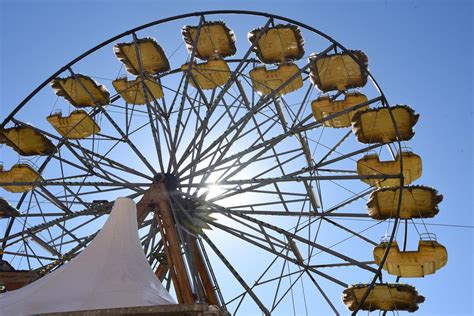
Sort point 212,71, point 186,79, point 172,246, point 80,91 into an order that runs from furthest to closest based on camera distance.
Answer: point 80,91 → point 212,71 → point 186,79 → point 172,246

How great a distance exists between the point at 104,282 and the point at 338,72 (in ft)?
32.3

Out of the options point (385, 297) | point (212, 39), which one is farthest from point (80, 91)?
point (385, 297)

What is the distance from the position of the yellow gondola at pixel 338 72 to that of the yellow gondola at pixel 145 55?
4259 mm

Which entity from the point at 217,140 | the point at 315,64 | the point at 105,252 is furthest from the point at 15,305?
the point at 315,64

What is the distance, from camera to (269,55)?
1789 centimetres

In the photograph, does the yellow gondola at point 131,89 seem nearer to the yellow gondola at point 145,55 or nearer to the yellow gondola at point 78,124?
the yellow gondola at point 145,55

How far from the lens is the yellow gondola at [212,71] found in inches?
676

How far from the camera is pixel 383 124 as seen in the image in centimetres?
1545

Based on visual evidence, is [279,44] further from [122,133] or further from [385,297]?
[385,297]

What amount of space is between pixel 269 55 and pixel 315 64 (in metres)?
1.47

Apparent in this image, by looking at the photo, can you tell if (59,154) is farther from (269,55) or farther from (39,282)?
(39,282)

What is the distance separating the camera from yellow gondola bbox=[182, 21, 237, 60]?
57.0 ft

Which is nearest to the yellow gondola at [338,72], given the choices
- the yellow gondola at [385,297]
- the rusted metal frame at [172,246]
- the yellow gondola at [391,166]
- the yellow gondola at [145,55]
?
the yellow gondola at [391,166]

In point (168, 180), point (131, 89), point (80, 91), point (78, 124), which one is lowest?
point (168, 180)
